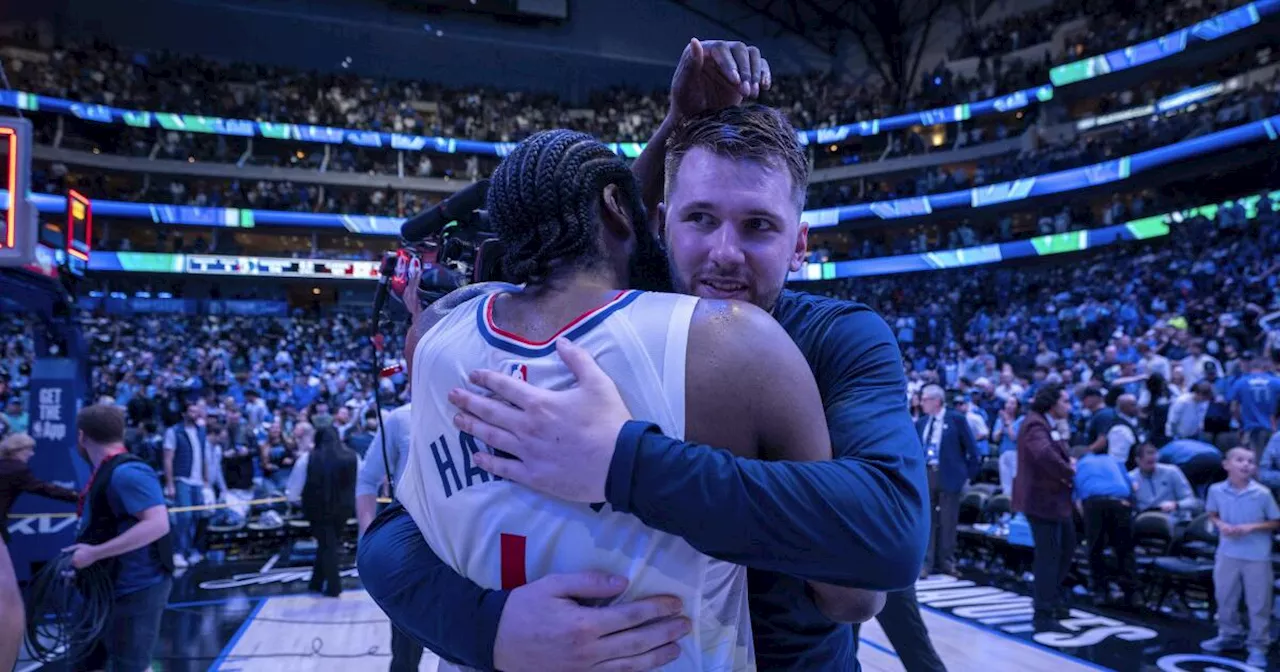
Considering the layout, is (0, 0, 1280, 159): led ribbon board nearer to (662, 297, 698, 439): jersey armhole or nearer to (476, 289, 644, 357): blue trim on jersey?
(476, 289, 644, 357): blue trim on jersey

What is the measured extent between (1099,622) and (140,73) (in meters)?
34.6

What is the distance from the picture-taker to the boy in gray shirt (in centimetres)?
554

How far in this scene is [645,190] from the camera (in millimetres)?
1689

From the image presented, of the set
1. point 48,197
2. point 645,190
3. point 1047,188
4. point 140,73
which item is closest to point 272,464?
point 645,190

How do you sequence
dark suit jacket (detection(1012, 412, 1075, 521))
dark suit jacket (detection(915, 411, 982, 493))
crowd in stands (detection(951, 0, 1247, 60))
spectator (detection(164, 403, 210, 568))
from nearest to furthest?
1. dark suit jacket (detection(1012, 412, 1075, 521))
2. dark suit jacket (detection(915, 411, 982, 493))
3. spectator (detection(164, 403, 210, 568))
4. crowd in stands (detection(951, 0, 1247, 60))

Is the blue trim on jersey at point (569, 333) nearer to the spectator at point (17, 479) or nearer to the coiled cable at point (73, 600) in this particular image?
the coiled cable at point (73, 600)

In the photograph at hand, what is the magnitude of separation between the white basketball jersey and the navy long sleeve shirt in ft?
0.22

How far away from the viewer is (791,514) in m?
1.00

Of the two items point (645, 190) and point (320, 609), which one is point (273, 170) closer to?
point (320, 609)

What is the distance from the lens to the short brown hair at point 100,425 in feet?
13.2

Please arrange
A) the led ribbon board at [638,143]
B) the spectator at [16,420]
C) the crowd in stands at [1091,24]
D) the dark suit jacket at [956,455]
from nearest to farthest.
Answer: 1. the dark suit jacket at [956,455]
2. the spectator at [16,420]
3. the led ribbon board at [638,143]
4. the crowd in stands at [1091,24]

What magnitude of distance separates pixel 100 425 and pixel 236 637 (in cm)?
294

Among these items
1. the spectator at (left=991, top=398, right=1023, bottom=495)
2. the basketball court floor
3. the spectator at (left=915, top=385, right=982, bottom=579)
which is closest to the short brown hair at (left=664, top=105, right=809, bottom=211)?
the basketball court floor

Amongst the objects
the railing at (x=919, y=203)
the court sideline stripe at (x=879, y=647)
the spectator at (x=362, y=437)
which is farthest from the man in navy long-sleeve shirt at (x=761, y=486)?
the railing at (x=919, y=203)
